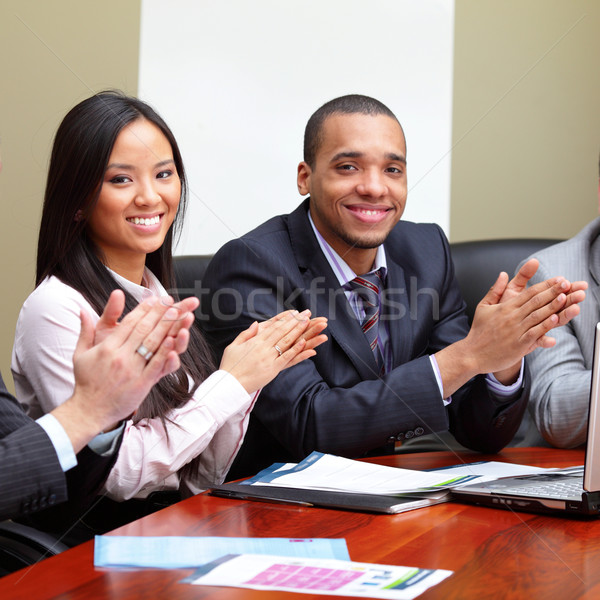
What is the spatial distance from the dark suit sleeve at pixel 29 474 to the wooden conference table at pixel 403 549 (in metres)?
0.10

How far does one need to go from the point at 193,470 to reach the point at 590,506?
2.64 ft

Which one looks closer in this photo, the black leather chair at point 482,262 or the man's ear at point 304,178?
the man's ear at point 304,178

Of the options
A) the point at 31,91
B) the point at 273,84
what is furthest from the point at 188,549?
the point at 273,84

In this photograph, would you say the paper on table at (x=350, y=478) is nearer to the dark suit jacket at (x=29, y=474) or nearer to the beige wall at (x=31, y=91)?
the dark suit jacket at (x=29, y=474)

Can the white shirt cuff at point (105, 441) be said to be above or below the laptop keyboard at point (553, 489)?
above

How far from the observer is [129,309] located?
162 centimetres

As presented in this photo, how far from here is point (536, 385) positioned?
1.90 m

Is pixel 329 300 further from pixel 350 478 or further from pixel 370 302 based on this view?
pixel 350 478

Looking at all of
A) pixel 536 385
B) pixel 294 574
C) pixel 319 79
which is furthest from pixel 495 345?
pixel 319 79

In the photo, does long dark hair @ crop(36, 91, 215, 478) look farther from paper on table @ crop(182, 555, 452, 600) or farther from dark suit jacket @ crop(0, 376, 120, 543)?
paper on table @ crop(182, 555, 452, 600)

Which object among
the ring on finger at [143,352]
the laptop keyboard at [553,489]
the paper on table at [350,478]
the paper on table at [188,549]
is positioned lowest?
the paper on table at [188,549]

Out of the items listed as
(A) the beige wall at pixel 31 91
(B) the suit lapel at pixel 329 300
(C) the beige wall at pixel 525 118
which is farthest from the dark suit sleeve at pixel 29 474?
(C) the beige wall at pixel 525 118

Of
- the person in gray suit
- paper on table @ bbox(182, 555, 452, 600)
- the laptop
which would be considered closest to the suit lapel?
the person in gray suit

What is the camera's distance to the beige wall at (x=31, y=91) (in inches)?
104
